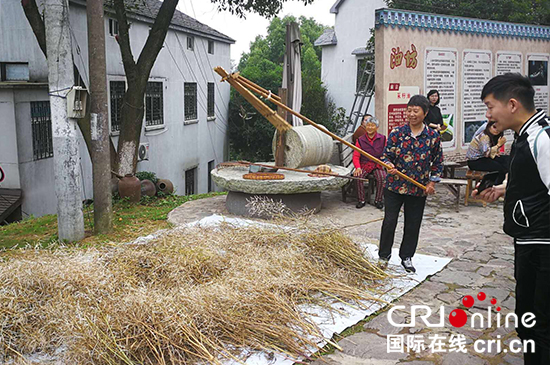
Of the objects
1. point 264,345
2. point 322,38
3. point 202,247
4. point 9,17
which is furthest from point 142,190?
point 322,38

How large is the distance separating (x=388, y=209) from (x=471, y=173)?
3843mm

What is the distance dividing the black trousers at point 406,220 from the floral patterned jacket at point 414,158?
0.32ft

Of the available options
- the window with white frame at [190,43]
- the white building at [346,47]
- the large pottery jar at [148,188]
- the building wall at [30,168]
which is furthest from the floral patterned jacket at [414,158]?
the white building at [346,47]

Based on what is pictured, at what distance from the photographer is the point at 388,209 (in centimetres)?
504

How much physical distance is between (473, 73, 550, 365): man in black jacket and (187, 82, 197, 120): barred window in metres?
15.4

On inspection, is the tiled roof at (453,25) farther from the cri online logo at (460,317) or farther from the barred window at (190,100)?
the barred window at (190,100)

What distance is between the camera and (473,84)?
33.6 ft

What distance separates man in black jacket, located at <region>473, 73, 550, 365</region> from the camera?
2752 millimetres

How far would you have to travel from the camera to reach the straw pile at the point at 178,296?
3.14m

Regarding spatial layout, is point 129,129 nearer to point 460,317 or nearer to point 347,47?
point 460,317

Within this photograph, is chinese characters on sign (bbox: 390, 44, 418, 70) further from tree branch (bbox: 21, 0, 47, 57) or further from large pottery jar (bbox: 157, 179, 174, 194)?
tree branch (bbox: 21, 0, 47, 57)

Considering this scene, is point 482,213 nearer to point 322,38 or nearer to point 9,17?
point 9,17

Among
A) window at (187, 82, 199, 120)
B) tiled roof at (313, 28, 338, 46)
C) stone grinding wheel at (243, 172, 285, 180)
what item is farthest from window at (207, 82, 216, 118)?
stone grinding wheel at (243, 172, 285, 180)

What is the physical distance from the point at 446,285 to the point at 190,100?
48.4ft
